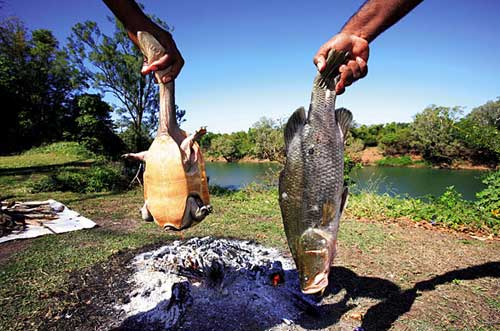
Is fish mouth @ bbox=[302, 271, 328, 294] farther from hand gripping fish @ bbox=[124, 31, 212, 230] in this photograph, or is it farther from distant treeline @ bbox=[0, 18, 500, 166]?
distant treeline @ bbox=[0, 18, 500, 166]

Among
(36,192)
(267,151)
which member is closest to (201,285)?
(36,192)

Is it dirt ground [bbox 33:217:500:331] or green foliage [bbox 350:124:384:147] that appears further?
green foliage [bbox 350:124:384:147]

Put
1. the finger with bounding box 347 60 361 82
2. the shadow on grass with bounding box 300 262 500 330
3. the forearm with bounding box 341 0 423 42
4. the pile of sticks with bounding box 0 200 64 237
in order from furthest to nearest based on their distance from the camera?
the pile of sticks with bounding box 0 200 64 237
the shadow on grass with bounding box 300 262 500 330
the finger with bounding box 347 60 361 82
the forearm with bounding box 341 0 423 42

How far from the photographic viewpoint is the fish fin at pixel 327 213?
2.00 m

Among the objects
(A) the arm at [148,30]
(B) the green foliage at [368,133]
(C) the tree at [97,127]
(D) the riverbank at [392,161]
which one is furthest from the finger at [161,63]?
(B) the green foliage at [368,133]

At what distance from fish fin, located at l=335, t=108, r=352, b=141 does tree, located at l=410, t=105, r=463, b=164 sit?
29.6 metres

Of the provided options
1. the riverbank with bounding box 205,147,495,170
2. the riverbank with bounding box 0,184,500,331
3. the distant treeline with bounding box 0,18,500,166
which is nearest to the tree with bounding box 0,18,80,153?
the distant treeline with bounding box 0,18,500,166

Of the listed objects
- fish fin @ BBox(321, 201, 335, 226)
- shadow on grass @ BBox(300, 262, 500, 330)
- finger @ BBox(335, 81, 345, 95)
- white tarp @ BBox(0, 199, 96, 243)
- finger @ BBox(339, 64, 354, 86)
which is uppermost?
finger @ BBox(339, 64, 354, 86)

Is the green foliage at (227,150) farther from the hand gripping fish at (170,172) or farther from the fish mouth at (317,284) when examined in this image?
the fish mouth at (317,284)

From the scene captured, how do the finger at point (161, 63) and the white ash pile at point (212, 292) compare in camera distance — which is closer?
the finger at point (161, 63)

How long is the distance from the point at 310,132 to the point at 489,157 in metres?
29.4

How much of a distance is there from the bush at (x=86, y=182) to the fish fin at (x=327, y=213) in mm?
12651

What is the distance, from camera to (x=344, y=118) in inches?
82.7

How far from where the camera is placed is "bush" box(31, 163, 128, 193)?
12.2 metres
